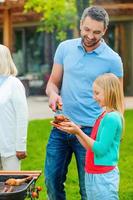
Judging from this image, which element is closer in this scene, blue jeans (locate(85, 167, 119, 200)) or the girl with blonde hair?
the girl with blonde hair

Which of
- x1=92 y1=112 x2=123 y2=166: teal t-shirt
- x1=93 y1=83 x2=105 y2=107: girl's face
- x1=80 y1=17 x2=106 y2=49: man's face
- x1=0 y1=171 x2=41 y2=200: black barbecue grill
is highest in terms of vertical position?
x1=80 y1=17 x2=106 y2=49: man's face

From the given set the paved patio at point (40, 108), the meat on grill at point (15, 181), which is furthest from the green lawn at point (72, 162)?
the meat on grill at point (15, 181)

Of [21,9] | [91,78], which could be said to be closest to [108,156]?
[91,78]

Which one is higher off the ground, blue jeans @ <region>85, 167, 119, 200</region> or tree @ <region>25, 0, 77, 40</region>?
blue jeans @ <region>85, 167, 119, 200</region>

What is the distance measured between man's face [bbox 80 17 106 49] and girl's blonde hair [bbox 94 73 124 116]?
46 cm

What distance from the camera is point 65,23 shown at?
2044cm

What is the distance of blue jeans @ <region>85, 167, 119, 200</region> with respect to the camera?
14.2 ft

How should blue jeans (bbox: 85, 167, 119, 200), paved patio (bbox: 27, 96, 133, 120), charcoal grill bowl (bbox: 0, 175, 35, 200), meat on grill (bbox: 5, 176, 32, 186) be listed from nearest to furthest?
charcoal grill bowl (bbox: 0, 175, 35, 200) < meat on grill (bbox: 5, 176, 32, 186) < blue jeans (bbox: 85, 167, 119, 200) < paved patio (bbox: 27, 96, 133, 120)

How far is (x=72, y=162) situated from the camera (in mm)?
8898

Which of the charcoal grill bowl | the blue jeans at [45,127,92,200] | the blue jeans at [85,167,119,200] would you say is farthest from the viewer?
the blue jeans at [45,127,92,200]

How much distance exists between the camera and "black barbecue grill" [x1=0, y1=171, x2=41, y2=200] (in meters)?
3.65

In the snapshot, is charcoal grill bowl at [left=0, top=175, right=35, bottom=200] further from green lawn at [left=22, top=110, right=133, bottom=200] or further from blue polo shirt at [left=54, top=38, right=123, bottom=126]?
green lawn at [left=22, top=110, right=133, bottom=200]

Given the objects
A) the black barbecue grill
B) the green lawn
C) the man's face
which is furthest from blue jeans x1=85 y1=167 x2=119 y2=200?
the green lawn

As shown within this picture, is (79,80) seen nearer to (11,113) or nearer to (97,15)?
(97,15)
